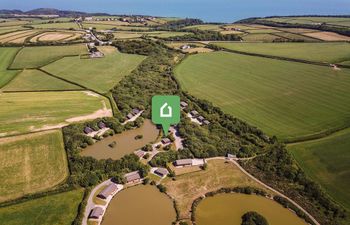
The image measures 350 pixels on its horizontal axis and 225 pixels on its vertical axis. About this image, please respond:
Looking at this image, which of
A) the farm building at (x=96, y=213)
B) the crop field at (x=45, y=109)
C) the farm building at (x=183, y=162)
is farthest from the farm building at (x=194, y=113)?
the farm building at (x=96, y=213)

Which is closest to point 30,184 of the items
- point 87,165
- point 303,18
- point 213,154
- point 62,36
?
point 87,165

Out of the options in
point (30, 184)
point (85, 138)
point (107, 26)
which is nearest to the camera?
point (30, 184)

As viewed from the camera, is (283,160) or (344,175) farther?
(283,160)

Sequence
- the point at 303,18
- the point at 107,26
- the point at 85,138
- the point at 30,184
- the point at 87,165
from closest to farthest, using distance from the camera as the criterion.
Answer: the point at 30,184 → the point at 87,165 → the point at 85,138 → the point at 107,26 → the point at 303,18

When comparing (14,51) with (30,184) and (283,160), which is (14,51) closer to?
(30,184)

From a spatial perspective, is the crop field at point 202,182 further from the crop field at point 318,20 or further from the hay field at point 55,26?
the crop field at point 318,20

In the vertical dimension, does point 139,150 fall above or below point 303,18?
below
